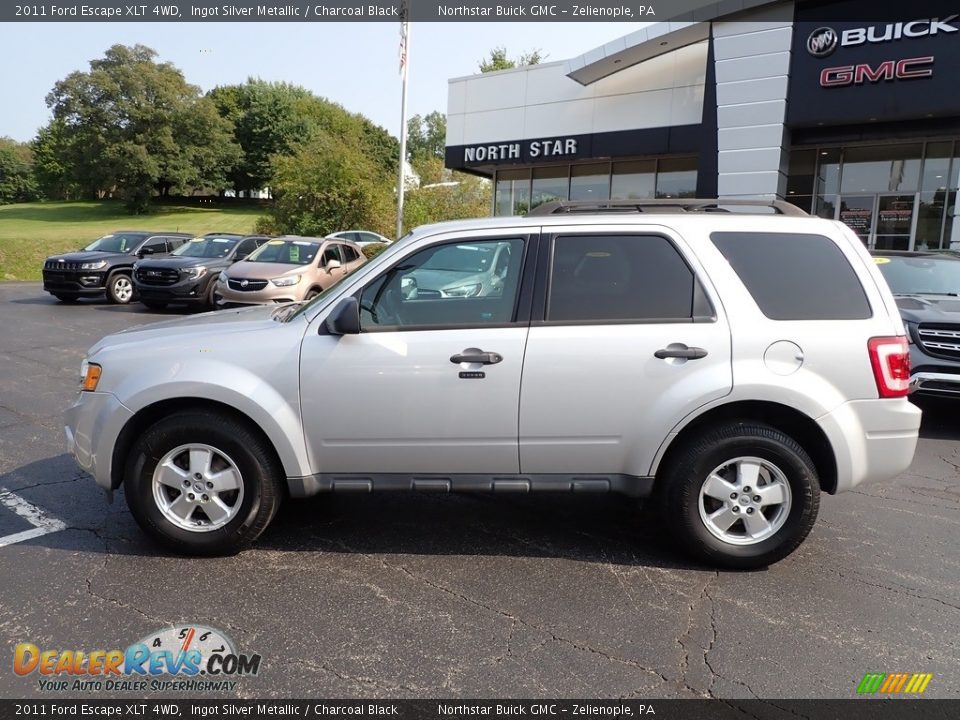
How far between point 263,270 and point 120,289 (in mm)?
5511

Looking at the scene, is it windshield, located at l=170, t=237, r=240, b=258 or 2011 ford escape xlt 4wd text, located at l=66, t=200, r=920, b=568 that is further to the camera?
windshield, located at l=170, t=237, r=240, b=258

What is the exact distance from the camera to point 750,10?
54.7 ft

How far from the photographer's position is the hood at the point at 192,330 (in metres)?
3.76

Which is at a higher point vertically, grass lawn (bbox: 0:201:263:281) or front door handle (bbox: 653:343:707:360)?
grass lawn (bbox: 0:201:263:281)

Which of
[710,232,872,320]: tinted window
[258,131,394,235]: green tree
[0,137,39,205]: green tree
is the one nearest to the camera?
[710,232,872,320]: tinted window

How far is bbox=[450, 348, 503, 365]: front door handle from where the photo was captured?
3.57 m

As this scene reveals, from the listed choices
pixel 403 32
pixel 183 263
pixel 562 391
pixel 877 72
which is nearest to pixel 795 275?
pixel 562 391

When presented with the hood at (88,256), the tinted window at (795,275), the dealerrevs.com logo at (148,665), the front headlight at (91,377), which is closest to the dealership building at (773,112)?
the hood at (88,256)

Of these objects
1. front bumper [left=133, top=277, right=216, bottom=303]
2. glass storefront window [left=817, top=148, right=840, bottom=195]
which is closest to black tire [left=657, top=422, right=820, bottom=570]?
front bumper [left=133, top=277, right=216, bottom=303]

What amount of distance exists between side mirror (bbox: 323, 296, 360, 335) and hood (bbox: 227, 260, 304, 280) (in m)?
9.59

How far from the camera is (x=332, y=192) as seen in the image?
35438mm

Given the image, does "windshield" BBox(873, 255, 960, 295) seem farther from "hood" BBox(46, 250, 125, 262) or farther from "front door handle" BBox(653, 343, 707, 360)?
"hood" BBox(46, 250, 125, 262)

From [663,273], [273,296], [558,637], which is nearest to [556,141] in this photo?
[273,296]

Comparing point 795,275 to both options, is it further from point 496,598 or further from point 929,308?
point 929,308
